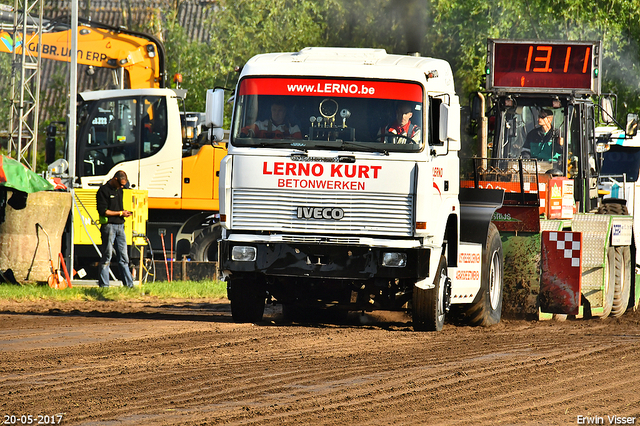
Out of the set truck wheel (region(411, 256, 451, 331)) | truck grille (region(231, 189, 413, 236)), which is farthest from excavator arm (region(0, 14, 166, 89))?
truck wheel (region(411, 256, 451, 331))

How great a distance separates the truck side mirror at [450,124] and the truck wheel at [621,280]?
5.12 m

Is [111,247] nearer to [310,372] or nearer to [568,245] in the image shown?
[568,245]

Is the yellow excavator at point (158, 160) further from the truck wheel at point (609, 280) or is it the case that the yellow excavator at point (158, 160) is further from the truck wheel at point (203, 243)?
the truck wheel at point (609, 280)

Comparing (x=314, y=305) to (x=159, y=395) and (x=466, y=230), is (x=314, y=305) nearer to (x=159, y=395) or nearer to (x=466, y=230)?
(x=466, y=230)

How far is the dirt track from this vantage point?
7094 mm

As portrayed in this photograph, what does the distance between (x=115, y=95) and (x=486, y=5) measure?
14.4 metres

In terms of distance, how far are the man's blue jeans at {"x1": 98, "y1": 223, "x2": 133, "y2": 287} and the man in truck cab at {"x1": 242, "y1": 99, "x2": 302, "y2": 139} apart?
7.11 meters

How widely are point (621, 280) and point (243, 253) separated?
715 centimetres

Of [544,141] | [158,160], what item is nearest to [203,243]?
[158,160]

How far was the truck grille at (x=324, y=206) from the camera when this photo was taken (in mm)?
11516

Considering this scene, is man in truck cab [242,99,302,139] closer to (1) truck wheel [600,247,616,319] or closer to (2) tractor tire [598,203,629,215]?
(1) truck wheel [600,247,616,319]

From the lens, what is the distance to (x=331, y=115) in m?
11.7

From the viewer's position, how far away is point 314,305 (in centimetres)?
Answer: 1262

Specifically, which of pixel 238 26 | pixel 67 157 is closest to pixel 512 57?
pixel 67 157
